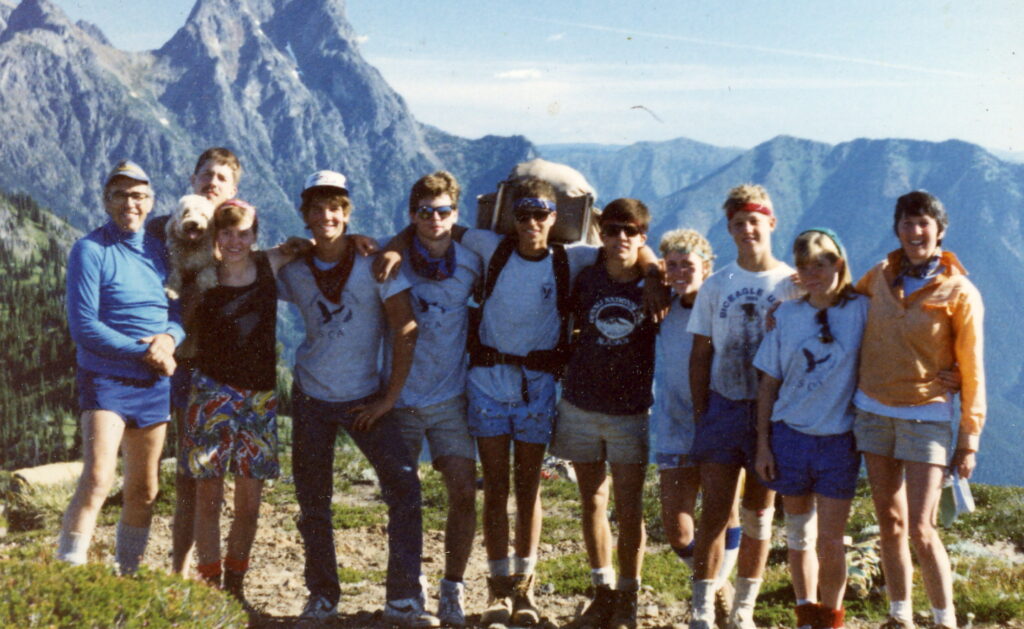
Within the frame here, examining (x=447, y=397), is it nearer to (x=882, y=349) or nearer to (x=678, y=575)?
(x=882, y=349)

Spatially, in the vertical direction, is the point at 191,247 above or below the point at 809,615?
above

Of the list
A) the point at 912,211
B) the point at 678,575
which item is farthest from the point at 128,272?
the point at 678,575

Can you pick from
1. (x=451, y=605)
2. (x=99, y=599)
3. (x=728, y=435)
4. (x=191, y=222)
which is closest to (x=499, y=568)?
(x=451, y=605)

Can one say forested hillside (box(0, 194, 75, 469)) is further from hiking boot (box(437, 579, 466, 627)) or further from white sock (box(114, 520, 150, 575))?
hiking boot (box(437, 579, 466, 627))

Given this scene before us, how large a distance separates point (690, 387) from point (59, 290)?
152503 millimetres

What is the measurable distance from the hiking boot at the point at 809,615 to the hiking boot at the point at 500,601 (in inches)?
78.5

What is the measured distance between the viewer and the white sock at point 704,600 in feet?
18.9

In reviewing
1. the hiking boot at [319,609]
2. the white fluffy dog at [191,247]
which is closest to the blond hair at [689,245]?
the white fluffy dog at [191,247]

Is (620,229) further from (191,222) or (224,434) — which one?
(224,434)

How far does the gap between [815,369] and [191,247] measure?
4095 mm

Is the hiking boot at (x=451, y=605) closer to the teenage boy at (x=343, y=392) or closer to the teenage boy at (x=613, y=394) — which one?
the teenage boy at (x=343, y=392)

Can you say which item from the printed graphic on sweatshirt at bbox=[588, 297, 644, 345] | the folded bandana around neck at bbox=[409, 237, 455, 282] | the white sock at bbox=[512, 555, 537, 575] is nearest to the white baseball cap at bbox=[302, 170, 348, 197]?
the folded bandana around neck at bbox=[409, 237, 455, 282]

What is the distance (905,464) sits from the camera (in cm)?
535

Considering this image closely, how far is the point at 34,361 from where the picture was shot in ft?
378
